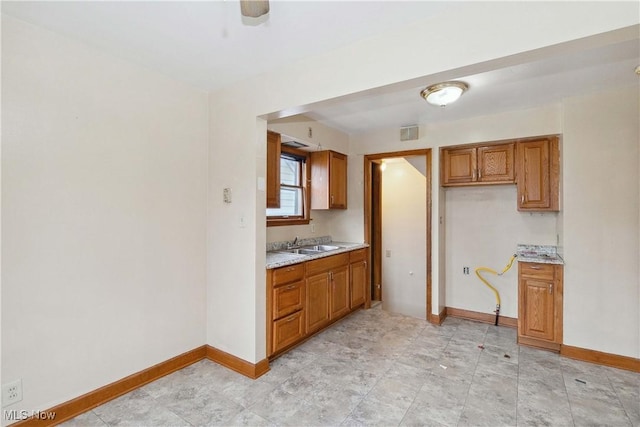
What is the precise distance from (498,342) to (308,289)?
2.08 m

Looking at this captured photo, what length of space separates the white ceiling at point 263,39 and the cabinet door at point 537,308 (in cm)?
183

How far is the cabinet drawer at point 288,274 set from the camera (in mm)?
2749

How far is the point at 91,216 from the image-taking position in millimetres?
2113

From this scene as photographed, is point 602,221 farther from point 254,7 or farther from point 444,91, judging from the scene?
point 254,7

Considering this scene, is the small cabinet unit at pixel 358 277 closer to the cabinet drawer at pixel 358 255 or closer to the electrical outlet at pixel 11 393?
the cabinet drawer at pixel 358 255

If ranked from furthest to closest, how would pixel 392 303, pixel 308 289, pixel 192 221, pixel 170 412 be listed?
pixel 392 303, pixel 308 289, pixel 192 221, pixel 170 412

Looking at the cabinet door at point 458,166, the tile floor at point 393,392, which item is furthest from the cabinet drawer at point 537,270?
the cabinet door at point 458,166

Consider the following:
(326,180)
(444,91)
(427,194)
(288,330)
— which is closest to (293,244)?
(326,180)

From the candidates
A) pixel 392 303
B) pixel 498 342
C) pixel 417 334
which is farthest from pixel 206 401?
pixel 392 303

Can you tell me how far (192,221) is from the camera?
275cm

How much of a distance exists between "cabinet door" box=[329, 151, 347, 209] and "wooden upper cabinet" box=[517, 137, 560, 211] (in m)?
2.07

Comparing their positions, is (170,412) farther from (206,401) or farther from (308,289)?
(308,289)

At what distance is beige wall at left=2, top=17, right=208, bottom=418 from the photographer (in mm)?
1815

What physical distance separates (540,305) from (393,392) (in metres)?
1.85
